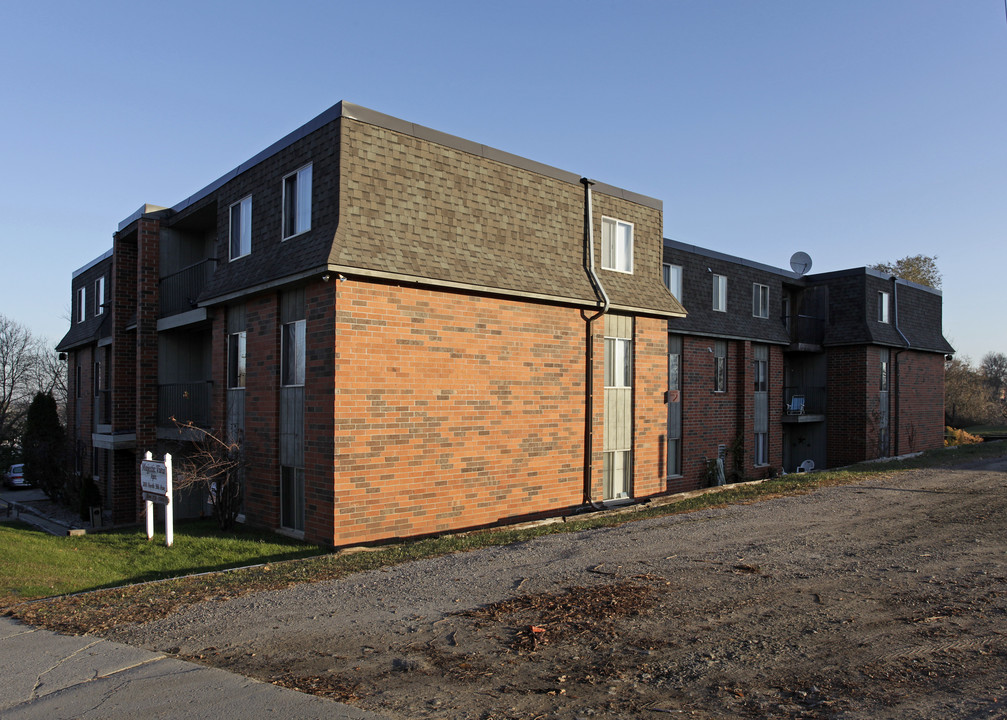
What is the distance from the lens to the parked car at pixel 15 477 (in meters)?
37.9

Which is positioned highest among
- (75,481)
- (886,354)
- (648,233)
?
(648,233)

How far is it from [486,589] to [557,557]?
1.84m

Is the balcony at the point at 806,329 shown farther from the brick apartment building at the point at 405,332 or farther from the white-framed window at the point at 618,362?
the white-framed window at the point at 618,362

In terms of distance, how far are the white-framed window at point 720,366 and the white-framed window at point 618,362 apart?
765 centimetres

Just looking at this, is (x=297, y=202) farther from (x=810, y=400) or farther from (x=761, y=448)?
(x=810, y=400)

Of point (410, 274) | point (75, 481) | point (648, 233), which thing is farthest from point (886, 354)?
point (75, 481)

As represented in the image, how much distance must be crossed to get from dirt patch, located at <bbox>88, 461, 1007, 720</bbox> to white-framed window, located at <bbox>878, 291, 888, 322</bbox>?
66.3ft

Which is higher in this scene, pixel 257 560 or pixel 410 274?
pixel 410 274

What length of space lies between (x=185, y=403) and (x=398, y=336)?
772cm

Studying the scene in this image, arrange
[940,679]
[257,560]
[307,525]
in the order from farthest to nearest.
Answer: [307,525], [257,560], [940,679]

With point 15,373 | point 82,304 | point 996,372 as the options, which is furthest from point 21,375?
point 996,372

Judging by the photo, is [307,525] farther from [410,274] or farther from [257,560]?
[410,274]

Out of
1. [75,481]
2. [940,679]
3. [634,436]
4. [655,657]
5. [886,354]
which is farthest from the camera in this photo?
[886,354]

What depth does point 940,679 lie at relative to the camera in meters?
5.31
